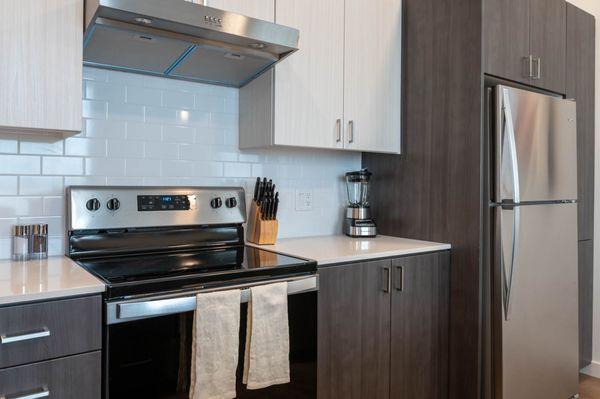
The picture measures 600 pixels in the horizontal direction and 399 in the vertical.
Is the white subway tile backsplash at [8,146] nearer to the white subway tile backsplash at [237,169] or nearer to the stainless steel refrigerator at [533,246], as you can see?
the white subway tile backsplash at [237,169]

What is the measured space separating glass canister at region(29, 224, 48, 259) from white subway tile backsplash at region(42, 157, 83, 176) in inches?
8.6

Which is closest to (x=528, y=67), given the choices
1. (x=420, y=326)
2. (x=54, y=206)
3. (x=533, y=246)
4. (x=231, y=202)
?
(x=533, y=246)

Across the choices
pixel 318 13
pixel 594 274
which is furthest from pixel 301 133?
pixel 594 274

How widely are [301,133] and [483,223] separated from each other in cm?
Answer: 93

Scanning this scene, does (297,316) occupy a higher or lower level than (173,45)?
lower

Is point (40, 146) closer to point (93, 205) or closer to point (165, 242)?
point (93, 205)

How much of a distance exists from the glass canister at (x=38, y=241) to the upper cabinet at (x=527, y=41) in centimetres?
198

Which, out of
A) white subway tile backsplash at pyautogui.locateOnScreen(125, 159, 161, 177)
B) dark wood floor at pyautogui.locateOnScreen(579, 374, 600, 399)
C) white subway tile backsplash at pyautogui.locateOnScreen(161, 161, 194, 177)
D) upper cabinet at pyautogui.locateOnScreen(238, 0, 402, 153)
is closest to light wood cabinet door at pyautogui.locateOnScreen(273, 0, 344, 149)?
upper cabinet at pyautogui.locateOnScreen(238, 0, 402, 153)

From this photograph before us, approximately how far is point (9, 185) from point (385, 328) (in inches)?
62.1

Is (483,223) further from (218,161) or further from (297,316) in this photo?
(218,161)

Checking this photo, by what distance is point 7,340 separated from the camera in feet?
3.62

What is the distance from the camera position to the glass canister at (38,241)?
1.65m

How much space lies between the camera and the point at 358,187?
8.47 feet

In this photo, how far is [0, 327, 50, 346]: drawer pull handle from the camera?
1103 millimetres
